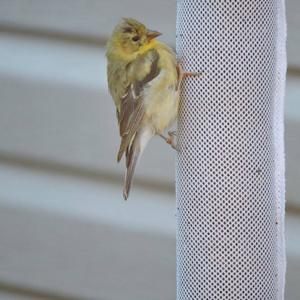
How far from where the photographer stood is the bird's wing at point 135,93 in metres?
3.37

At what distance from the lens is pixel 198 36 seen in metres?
3.03

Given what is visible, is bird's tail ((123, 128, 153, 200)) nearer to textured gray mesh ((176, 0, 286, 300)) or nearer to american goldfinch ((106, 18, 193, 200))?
american goldfinch ((106, 18, 193, 200))

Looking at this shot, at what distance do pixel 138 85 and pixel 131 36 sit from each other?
0.72 ft

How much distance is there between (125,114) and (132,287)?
4.57 feet

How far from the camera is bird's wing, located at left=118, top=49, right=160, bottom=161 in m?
3.37

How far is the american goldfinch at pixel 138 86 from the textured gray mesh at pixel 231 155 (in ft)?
0.82

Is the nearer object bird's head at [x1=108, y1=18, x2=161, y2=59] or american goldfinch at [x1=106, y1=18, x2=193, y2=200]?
american goldfinch at [x1=106, y1=18, x2=193, y2=200]

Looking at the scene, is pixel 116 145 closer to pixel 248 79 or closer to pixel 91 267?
pixel 91 267

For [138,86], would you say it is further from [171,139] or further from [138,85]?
[171,139]

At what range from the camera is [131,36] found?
3.46 metres

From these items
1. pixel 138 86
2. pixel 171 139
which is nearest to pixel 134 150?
pixel 171 139

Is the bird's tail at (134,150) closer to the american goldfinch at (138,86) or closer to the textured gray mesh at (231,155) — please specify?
the american goldfinch at (138,86)

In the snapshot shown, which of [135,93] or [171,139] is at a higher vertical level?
[135,93]

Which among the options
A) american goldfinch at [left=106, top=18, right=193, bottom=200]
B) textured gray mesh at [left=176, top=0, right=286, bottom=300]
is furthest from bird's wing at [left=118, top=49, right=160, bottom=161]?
textured gray mesh at [left=176, top=0, right=286, bottom=300]
